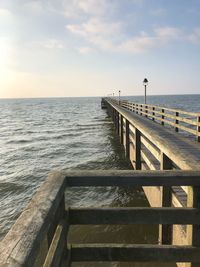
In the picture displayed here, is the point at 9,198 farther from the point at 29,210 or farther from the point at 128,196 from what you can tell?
the point at 29,210

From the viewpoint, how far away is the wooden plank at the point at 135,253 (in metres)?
2.99

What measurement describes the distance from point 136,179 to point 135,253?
2.85 ft

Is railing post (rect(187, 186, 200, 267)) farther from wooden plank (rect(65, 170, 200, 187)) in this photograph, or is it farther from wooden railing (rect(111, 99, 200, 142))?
wooden railing (rect(111, 99, 200, 142))

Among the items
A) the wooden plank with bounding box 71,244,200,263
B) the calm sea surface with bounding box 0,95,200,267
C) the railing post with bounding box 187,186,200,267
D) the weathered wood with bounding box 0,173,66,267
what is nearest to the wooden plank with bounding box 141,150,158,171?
the calm sea surface with bounding box 0,95,200,267

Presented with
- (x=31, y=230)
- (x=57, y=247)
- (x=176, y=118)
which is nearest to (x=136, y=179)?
(x=57, y=247)

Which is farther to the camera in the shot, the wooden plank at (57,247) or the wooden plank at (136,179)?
the wooden plank at (136,179)

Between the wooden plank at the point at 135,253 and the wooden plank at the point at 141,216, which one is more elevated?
the wooden plank at the point at 141,216

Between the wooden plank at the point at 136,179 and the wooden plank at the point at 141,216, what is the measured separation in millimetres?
284

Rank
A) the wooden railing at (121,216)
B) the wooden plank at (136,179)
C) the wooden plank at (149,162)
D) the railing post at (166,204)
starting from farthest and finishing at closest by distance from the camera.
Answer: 1. the wooden plank at (149,162)
2. the railing post at (166,204)
3. the wooden plank at (136,179)
4. the wooden railing at (121,216)

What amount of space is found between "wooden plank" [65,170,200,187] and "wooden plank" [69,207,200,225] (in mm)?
284

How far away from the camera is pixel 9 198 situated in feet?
32.2

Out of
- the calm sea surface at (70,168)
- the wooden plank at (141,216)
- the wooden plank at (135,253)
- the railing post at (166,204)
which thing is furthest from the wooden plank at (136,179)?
the calm sea surface at (70,168)

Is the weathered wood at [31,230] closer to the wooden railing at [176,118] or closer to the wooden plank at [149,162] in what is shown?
the wooden plank at [149,162]

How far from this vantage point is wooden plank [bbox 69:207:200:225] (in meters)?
2.93
